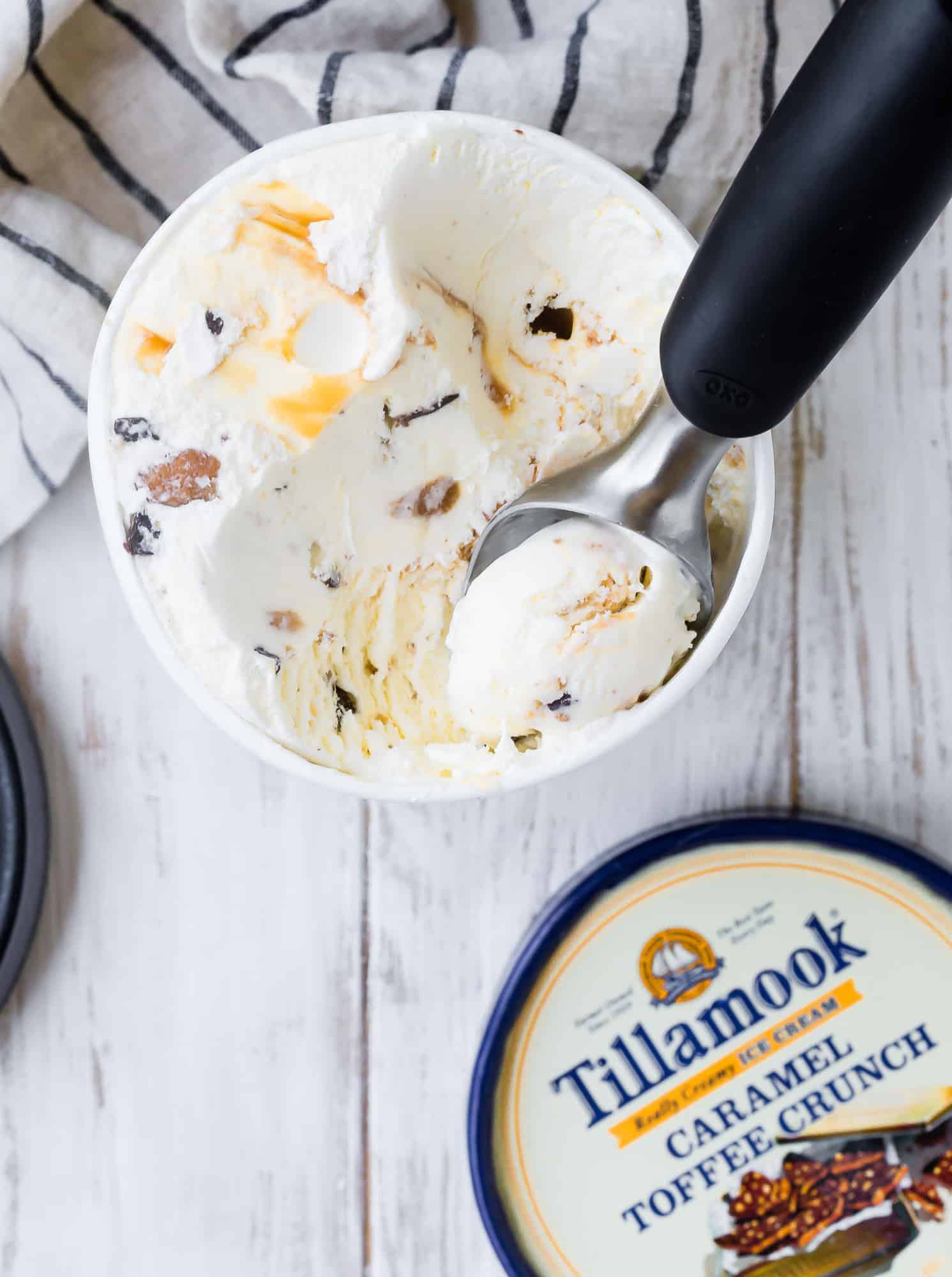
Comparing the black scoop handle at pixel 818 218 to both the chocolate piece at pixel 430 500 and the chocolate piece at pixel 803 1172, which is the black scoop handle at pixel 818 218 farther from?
the chocolate piece at pixel 803 1172

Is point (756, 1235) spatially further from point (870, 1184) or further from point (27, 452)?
point (27, 452)

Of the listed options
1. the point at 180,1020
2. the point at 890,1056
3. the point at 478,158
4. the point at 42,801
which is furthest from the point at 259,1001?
the point at 478,158

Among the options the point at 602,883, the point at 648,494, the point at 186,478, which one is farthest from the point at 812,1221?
the point at 186,478

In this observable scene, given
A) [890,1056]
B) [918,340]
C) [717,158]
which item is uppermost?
[717,158]

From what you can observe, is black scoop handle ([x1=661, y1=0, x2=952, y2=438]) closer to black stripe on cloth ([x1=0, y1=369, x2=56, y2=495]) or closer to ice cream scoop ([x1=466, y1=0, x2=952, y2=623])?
ice cream scoop ([x1=466, y1=0, x2=952, y2=623])

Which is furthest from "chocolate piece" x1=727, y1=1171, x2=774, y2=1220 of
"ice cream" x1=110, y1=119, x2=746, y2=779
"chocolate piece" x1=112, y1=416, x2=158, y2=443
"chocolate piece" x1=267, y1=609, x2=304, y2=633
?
"chocolate piece" x1=112, y1=416, x2=158, y2=443

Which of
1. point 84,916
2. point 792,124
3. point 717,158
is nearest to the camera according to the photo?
point 792,124

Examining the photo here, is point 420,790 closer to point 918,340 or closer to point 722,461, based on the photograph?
point 722,461

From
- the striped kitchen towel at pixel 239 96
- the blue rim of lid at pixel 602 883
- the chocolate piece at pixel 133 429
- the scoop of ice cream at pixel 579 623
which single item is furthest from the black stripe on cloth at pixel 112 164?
the blue rim of lid at pixel 602 883
